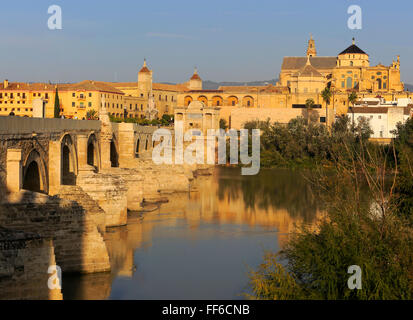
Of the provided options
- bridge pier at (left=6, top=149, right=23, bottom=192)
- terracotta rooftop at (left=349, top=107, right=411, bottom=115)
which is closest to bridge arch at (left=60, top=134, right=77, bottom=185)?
bridge pier at (left=6, top=149, right=23, bottom=192)

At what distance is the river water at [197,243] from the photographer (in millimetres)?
16969

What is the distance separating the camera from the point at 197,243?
23219 mm

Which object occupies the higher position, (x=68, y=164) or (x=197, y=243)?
(x=68, y=164)

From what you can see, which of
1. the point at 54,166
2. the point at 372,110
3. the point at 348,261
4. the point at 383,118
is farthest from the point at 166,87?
the point at 348,261

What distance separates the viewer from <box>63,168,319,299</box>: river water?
55.7 ft

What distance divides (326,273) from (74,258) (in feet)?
23.7

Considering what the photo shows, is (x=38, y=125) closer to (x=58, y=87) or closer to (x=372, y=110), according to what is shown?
(x=372, y=110)

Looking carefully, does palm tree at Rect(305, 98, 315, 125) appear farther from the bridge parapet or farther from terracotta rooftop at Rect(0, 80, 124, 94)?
the bridge parapet

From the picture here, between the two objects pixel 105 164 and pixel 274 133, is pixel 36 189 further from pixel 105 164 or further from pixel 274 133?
pixel 274 133

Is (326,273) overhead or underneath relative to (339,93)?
underneath

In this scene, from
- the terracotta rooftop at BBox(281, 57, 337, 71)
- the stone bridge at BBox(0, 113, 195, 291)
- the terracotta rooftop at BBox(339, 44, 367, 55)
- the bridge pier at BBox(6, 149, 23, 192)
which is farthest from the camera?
the terracotta rooftop at BBox(281, 57, 337, 71)

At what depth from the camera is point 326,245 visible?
44.5ft
